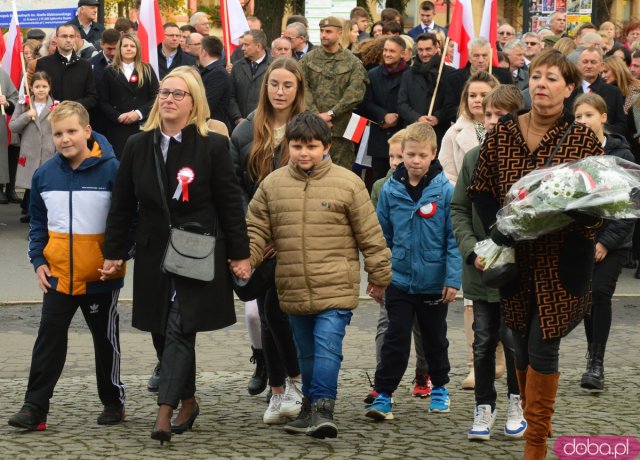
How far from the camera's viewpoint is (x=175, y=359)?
6.45 metres

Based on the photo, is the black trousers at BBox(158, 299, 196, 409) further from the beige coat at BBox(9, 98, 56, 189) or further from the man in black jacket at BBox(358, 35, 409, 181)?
the beige coat at BBox(9, 98, 56, 189)

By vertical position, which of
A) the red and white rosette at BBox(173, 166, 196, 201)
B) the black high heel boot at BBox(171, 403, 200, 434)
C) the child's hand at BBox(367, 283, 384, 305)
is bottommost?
the black high heel boot at BBox(171, 403, 200, 434)

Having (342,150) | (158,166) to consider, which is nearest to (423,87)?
(342,150)

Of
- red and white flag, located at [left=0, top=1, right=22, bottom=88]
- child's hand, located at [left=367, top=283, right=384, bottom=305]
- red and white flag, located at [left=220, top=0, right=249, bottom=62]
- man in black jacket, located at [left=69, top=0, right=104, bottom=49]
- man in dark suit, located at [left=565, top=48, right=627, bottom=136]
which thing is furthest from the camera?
man in black jacket, located at [left=69, top=0, right=104, bottom=49]

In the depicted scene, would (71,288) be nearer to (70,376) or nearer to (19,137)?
(70,376)

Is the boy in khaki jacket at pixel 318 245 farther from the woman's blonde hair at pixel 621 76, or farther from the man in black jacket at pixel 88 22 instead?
the man in black jacket at pixel 88 22

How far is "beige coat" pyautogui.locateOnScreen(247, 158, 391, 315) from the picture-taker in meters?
6.61

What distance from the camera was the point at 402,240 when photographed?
7.25m

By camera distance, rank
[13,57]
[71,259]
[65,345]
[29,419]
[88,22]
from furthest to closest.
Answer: [88,22]
[13,57]
[65,345]
[71,259]
[29,419]

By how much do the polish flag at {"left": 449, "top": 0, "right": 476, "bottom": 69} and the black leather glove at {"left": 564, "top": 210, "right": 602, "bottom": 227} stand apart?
31.9 ft

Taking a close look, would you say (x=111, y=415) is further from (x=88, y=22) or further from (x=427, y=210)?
(x=88, y=22)

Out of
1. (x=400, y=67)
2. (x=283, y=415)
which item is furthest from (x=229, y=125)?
(x=283, y=415)

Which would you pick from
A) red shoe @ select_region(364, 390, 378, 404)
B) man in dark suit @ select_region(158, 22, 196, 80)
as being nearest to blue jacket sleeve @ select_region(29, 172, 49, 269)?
red shoe @ select_region(364, 390, 378, 404)

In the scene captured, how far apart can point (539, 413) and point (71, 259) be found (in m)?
2.52
